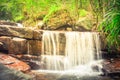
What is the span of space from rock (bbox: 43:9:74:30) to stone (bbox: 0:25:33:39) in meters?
2.04

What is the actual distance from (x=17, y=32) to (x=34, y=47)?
3.51 feet

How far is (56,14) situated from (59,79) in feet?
17.2

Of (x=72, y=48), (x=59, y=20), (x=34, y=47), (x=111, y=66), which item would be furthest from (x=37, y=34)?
(x=111, y=66)

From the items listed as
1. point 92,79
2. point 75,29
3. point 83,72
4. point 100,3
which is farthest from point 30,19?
point 92,79

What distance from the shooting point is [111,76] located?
775cm

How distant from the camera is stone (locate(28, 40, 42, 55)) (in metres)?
9.70

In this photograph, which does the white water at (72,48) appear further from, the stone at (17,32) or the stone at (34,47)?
the stone at (17,32)

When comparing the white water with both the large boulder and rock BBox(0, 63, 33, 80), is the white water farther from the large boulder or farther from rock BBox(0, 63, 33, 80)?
rock BBox(0, 63, 33, 80)

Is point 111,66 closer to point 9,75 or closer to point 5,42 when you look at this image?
point 5,42

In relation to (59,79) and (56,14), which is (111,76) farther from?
(56,14)

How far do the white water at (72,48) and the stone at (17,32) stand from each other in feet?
2.32

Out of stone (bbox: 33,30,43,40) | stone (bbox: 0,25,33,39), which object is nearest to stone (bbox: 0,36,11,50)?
stone (bbox: 0,25,33,39)

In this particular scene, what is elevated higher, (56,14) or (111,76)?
(56,14)

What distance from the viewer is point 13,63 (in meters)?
8.20
